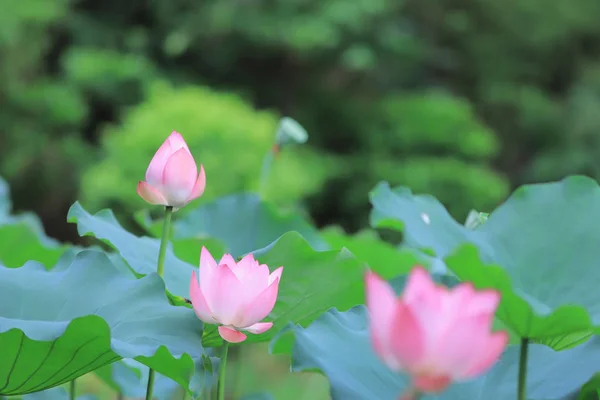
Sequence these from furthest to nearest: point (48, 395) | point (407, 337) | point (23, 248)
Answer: point (23, 248) → point (48, 395) → point (407, 337)

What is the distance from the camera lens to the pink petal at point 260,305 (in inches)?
15.4

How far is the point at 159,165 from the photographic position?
1.55ft

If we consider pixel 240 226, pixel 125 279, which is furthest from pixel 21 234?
pixel 125 279

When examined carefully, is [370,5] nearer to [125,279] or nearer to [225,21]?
[225,21]

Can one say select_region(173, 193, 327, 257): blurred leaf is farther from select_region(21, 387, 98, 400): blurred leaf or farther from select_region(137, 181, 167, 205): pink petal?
select_region(137, 181, 167, 205): pink petal

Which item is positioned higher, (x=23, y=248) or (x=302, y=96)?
(x=23, y=248)

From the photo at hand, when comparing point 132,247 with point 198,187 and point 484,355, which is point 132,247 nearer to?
point 198,187

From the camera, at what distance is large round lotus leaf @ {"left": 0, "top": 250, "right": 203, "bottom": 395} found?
0.41 m

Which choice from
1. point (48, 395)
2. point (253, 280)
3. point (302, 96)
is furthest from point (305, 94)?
point (253, 280)

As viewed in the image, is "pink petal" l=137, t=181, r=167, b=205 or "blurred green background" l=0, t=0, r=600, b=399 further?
"blurred green background" l=0, t=0, r=600, b=399

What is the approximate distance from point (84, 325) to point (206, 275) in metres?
0.07

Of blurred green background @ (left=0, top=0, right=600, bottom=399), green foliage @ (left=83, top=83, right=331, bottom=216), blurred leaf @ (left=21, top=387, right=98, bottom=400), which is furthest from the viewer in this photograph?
blurred green background @ (left=0, top=0, right=600, bottom=399)

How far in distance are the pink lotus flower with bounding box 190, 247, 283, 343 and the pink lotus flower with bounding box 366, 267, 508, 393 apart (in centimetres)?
15

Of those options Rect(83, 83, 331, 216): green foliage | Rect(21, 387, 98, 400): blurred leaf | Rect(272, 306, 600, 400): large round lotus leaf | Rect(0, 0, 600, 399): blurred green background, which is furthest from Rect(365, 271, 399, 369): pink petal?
Rect(0, 0, 600, 399): blurred green background
